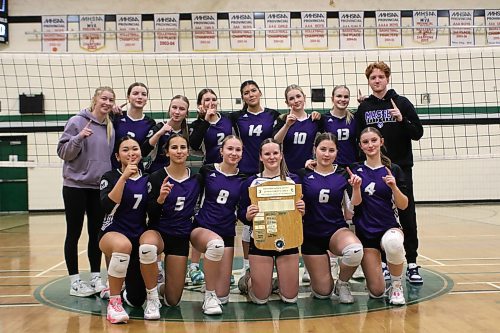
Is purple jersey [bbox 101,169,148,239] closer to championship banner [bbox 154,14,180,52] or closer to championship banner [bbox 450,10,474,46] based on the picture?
championship banner [bbox 154,14,180,52]

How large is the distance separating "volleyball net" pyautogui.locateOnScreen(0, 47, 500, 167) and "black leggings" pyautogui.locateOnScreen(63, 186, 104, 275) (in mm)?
7382

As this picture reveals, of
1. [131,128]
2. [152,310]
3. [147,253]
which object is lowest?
[152,310]

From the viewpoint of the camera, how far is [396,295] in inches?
146

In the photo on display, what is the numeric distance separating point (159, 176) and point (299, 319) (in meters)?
1.43

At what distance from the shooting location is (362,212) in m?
3.94

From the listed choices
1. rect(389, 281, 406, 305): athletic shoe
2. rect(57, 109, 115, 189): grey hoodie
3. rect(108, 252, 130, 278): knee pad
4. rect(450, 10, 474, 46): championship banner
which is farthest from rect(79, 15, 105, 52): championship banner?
rect(389, 281, 406, 305): athletic shoe

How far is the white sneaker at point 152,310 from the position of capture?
11.3ft

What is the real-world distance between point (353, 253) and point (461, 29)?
1011cm

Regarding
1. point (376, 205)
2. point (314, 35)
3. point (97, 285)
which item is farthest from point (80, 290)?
point (314, 35)

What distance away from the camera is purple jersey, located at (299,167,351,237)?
3875 mm

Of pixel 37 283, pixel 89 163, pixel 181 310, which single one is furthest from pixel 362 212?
pixel 37 283

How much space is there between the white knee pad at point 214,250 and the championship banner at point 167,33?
29.3 ft

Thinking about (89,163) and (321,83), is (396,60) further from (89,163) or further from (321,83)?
(89,163)

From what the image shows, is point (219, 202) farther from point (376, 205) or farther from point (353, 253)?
point (376, 205)
